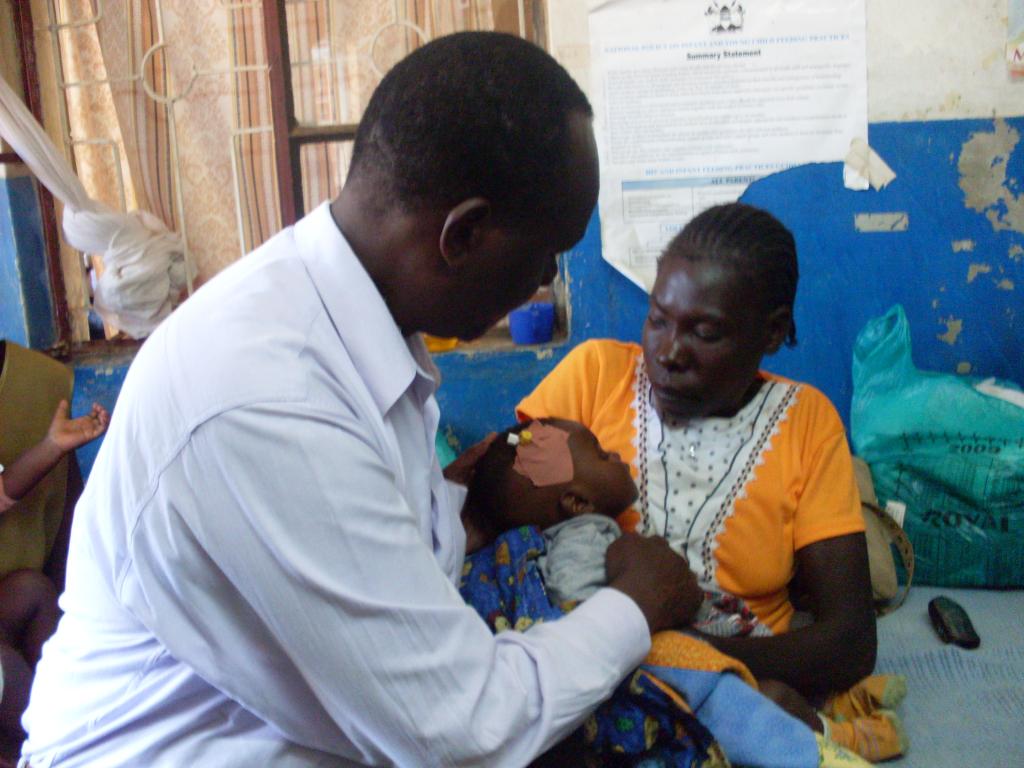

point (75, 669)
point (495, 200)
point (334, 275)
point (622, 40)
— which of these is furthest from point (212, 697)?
point (622, 40)

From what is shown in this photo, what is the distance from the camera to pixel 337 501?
957 millimetres

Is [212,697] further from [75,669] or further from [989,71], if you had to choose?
[989,71]

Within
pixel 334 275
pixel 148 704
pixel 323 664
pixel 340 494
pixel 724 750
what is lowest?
pixel 724 750

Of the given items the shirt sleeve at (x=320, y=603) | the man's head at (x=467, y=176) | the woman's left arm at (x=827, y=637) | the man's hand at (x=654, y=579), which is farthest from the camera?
the woman's left arm at (x=827, y=637)

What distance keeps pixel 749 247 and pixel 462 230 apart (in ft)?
3.09

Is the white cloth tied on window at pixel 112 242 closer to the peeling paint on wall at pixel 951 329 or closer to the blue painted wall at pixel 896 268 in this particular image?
the blue painted wall at pixel 896 268

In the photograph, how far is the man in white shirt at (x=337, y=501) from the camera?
37.4 inches

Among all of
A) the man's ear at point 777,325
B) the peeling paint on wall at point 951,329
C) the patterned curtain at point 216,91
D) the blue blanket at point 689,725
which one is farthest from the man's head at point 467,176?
the patterned curtain at point 216,91

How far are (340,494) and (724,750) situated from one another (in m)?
0.81

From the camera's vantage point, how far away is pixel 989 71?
9.05 feet

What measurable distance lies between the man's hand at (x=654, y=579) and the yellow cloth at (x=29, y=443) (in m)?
2.00

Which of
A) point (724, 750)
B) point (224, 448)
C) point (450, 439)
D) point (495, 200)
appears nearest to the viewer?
point (224, 448)

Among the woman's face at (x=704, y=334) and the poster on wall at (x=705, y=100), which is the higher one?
Result: the poster on wall at (x=705, y=100)

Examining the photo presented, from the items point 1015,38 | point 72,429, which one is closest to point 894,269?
point 1015,38
